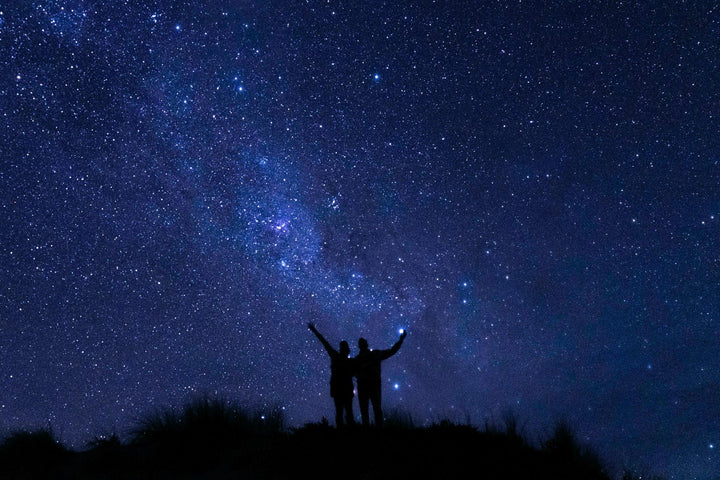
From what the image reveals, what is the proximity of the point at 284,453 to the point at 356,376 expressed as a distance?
1.86 m

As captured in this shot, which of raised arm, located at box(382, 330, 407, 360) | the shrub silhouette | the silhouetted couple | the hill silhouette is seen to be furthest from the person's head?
the shrub silhouette

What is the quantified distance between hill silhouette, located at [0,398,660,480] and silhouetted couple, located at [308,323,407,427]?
1.34ft

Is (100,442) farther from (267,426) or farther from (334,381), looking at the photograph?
(334,381)

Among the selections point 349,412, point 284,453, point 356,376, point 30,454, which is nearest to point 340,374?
point 356,376

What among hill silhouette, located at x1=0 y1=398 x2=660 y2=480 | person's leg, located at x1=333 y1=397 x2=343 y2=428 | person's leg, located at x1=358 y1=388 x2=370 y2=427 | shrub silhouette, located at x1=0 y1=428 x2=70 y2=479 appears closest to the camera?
hill silhouette, located at x1=0 y1=398 x2=660 y2=480

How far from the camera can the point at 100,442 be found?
10.1m

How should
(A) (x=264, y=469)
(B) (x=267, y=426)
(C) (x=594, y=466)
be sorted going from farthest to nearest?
(B) (x=267, y=426) → (C) (x=594, y=466) → (A) (x=264, y=469)

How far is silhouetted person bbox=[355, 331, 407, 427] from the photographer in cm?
976

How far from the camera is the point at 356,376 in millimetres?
9828

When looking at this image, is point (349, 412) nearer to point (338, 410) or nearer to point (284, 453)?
point (338, 410)

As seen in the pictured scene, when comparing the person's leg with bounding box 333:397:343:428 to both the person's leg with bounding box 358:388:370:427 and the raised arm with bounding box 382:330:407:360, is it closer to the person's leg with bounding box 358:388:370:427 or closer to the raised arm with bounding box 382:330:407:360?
the person's leg with bounding box 358:388:370:427

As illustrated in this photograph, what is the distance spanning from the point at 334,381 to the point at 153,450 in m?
3.26

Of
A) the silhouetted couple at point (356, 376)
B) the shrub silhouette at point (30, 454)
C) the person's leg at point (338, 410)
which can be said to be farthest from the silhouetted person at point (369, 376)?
the shrub silhouette at point (30, 454)

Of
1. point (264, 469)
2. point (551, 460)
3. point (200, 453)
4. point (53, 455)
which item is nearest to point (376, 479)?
point (264, 469)
